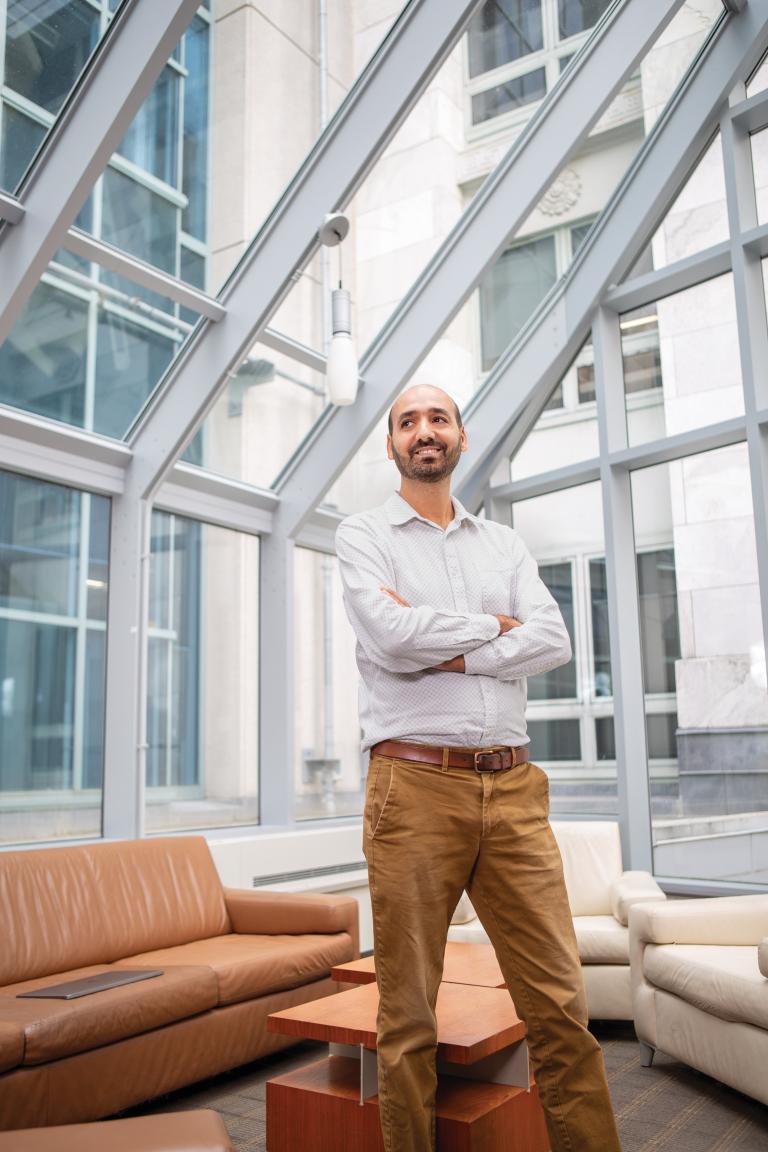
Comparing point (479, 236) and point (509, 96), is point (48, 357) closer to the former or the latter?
point (479, 236)

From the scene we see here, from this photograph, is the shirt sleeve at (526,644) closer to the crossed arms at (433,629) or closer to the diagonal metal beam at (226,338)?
the crossed arms at (433,629)

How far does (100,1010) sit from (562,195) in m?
4.43

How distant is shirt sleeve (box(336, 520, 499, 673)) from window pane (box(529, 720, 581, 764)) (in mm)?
3519

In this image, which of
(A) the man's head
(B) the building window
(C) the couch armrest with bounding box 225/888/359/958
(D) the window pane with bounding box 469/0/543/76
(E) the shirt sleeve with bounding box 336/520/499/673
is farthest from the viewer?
(B) the building window

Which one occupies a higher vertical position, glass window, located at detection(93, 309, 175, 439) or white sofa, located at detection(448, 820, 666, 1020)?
glass window, located at detection(93, 309, 175, 439)

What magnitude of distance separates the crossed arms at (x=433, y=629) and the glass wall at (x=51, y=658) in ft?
8.14

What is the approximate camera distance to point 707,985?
307cm

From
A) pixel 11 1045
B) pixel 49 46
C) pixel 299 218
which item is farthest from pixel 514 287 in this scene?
pixel 11 1045

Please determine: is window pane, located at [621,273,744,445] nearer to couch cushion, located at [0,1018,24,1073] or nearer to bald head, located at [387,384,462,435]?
bald head, located at [387,384,462,435]

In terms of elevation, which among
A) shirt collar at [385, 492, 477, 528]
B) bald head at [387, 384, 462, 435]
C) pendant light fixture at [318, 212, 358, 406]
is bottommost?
shirt collar at [385, 492, 477, 528]

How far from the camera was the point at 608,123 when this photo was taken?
5.00m

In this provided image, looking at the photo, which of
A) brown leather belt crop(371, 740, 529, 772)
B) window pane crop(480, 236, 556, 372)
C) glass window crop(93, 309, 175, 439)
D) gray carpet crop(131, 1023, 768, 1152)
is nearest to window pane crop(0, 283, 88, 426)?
glass window crop(93, 309, 175, 439)

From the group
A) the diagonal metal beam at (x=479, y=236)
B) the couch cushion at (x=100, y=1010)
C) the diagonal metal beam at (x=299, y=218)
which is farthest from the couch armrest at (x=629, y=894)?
the diagonal metal beam at (x=299, y=218)

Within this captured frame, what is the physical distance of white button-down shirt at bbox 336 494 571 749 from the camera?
2.01 metres
